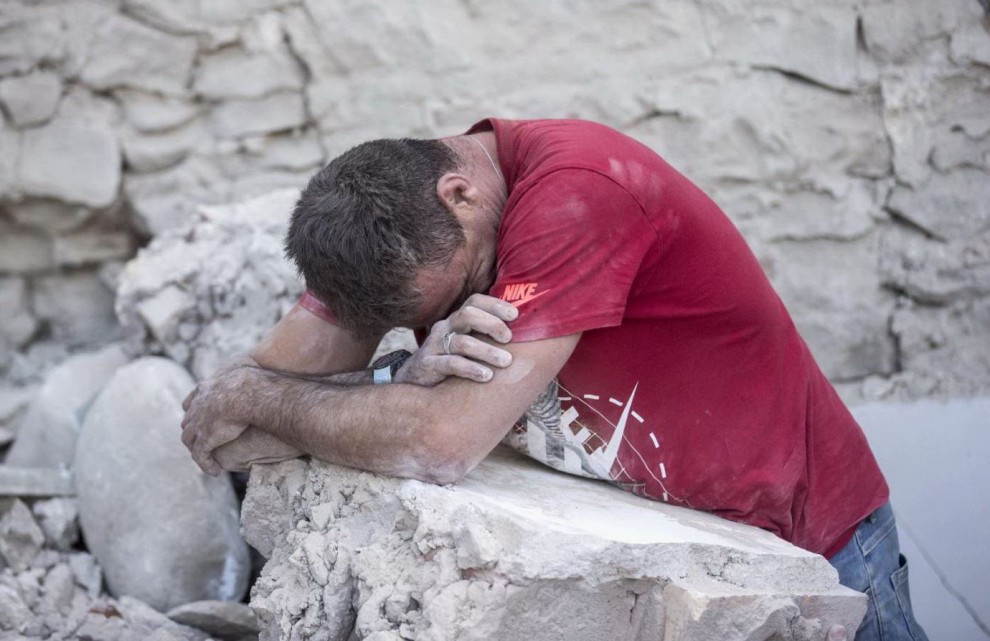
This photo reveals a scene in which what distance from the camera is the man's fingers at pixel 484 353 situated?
78.9 inches

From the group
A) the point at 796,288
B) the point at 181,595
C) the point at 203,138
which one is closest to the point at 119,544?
the point at 181,595

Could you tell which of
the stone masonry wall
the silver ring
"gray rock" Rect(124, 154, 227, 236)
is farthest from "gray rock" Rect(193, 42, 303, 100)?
the silver ring

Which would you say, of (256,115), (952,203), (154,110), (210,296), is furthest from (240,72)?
(952,203)

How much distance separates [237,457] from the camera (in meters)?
2.41

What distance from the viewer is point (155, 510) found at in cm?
297

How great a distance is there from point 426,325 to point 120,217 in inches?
79.1

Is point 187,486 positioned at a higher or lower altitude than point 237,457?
lower

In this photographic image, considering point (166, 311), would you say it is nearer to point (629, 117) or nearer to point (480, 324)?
point (480, 324)

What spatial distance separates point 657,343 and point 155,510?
1.59 metres

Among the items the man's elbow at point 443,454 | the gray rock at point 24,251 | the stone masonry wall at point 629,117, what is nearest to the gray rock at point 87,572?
the stone masonry wall at point 629,117

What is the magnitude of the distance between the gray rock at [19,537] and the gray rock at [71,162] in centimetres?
119

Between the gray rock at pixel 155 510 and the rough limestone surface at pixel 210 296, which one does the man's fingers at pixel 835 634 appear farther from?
the rough limestone surface at pixel 210 296

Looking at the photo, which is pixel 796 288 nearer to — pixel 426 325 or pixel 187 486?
pixel 426 325

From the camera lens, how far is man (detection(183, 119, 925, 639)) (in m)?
2.04
